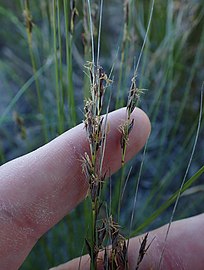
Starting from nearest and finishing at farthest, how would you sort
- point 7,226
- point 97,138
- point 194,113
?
point 97,138
point 7,226
point 194,113

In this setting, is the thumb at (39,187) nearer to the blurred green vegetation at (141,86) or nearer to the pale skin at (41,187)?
the pale skin at (41,187)

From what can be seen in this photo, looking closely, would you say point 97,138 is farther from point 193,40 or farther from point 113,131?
point 193,40

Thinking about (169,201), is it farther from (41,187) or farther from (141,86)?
(141,86)

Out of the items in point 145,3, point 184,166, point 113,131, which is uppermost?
point 145,3

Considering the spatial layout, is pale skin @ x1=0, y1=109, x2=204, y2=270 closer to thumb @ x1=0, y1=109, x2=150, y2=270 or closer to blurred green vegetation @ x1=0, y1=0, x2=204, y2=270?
thumb @ x1=0, y1=109, x2=150, y2=270

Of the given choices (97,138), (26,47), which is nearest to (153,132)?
(26,47)

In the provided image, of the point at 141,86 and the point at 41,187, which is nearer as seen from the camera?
the point at 41,187

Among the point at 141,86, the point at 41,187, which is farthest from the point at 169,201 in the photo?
the point at 141,86

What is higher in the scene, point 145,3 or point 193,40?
point 145,3
